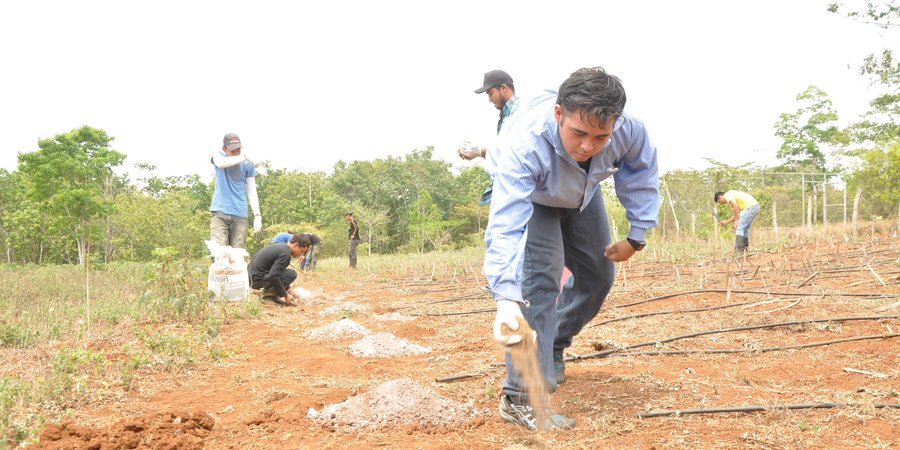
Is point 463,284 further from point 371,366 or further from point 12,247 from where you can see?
point 12,247

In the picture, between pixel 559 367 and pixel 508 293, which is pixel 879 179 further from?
pixel 508 293

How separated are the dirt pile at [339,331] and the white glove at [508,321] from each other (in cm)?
277

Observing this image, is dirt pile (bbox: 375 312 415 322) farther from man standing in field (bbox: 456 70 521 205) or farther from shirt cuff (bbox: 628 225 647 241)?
shirt cuff (bbox: 628 225 647 241)

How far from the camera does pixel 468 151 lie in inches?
140

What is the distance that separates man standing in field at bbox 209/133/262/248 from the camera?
5.73m

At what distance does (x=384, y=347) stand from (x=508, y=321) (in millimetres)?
2255

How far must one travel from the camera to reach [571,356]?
329cm

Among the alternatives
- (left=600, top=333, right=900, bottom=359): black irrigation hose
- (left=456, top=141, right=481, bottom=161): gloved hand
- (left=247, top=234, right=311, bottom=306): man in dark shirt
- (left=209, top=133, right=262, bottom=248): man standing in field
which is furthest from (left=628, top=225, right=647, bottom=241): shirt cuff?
(left=247, top=234, right=311, bottom=306): man in dark shirt

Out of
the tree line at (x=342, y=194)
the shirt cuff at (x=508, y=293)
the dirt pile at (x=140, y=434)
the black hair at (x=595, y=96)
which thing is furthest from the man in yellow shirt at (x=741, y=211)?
the dirt pile at (x=140, y=434)

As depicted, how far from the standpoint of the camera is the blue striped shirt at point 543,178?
1825 millimetres

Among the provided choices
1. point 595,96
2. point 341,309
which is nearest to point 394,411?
point 595,96

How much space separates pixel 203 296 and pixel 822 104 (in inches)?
1231

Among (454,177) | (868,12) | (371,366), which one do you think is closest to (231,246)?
(371,366)

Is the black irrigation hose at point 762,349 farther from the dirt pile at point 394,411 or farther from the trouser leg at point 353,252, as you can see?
the trouser leg at point 353,252
